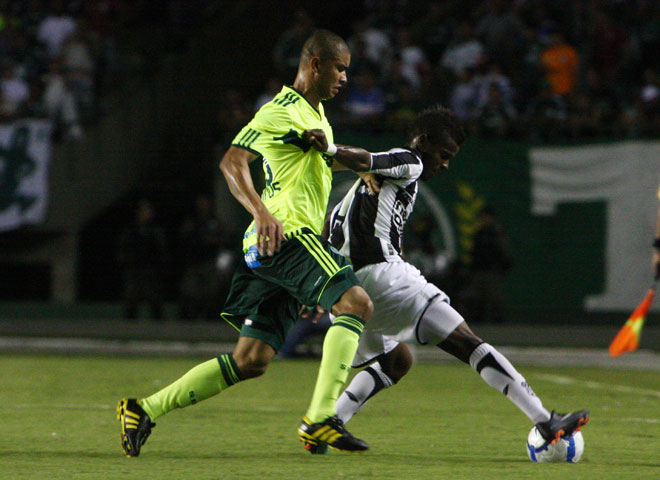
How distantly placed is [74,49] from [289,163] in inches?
576

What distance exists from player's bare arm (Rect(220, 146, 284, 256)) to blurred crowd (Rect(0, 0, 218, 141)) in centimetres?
1346

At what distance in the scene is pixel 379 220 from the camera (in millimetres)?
6988

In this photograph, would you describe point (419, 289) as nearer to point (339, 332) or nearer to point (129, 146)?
point (339, 332)

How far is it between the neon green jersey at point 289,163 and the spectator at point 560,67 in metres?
12.6

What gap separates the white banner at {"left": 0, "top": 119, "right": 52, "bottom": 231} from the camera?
19016 mm

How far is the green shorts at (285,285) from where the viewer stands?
20.9ft

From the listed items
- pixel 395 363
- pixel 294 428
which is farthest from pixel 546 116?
pixel 395 363

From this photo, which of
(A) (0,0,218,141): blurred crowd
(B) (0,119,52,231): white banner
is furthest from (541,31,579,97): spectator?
(B) (0,119,52,231): white banner

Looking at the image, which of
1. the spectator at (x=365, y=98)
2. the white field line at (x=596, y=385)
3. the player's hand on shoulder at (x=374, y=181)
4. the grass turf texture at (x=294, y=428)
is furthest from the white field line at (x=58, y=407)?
the spectator at (x=365, y=98)

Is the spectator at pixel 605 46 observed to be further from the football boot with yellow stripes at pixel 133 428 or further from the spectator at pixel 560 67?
the football boot with yellow stripes at pixel 133 428

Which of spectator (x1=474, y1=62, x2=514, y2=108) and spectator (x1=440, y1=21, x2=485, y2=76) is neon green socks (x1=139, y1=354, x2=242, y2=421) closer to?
spectator (x1=474, y1=62, x2=514, y2=108)

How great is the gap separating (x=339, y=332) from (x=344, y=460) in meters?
0.75

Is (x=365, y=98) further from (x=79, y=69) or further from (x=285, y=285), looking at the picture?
(x=285, y=285)

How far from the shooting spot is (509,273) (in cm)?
1817
